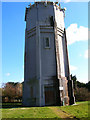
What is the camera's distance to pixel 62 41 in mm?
22594

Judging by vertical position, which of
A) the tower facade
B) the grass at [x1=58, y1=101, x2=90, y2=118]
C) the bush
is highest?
the tower facade

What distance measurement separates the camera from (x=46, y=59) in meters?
19.7

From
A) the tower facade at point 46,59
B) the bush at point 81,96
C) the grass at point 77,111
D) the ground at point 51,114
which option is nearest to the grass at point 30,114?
the ground at point 51,114

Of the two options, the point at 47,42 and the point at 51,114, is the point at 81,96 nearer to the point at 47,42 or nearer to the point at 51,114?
the point at 47,42

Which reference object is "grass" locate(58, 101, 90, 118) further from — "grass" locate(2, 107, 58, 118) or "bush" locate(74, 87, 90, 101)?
"bush" locate(74, 87, 90, 101)

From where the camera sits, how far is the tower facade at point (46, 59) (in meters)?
18.0

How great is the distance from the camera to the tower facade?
707 inches

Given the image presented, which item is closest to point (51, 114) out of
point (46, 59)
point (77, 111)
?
point (77, 111)

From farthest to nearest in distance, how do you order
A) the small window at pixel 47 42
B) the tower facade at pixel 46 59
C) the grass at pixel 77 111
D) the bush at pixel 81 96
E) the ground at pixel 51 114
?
the bush at pixel 81 96
the small window at pixel 47 42
the tower facade at pixel 46 59
the grass at pixel 77 111
the ground at pixel 51 114

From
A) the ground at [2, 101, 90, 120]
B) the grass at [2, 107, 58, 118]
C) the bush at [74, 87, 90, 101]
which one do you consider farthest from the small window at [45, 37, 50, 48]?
the bush at [74, 87, 90, 101]

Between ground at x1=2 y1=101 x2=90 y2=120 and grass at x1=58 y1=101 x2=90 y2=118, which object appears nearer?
ground at x1=2 y1=101 x2=90 y2=120

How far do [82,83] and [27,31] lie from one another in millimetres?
35793

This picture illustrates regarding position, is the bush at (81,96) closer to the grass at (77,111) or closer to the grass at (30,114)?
the grass at (77,111)

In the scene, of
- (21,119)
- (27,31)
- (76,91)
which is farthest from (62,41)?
(76,91)
